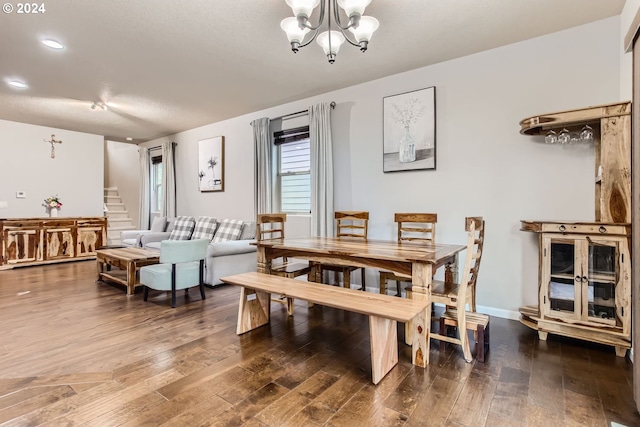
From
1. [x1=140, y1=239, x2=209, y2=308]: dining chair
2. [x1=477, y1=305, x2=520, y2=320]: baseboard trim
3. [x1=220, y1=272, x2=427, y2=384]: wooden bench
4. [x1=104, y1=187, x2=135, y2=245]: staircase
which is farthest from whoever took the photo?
[x1=104, y1=187, x2=135, y2=245]: staircase

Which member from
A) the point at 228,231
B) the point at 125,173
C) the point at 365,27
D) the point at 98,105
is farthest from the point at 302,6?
the point at 125,173

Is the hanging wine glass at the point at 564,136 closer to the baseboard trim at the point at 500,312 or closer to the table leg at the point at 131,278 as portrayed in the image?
the baseboard trim at the point at 500,312

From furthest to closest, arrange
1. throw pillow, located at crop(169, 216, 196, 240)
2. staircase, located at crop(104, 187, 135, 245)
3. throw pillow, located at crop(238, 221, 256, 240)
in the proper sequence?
staircase, located at crop(104, 187, 135, 245), throw pillow, located at crop(169, 216, 196, 240), throw pillow, located at crop(238, 221, 256, 240)

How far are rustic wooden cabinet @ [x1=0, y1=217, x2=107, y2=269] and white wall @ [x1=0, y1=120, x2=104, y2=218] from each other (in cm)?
63

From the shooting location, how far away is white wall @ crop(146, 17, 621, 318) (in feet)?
9.12

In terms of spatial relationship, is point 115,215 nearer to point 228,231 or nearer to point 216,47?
point 228,231

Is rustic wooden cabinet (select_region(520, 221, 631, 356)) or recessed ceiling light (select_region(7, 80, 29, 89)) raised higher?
recessed ceiling light (select_region(7, 80, 29, 89))

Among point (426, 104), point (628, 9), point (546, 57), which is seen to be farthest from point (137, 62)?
point (628, 9)

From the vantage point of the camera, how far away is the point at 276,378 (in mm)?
2002

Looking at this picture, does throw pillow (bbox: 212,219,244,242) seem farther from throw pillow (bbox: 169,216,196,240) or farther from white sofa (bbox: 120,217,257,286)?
throw pillow (bbox: 169,216,196,240)

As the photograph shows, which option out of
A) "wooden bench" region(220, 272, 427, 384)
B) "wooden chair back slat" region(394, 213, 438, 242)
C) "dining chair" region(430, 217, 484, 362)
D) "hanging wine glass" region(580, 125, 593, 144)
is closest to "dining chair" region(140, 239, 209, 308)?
"wooden bench" region(220, 272, 427, 384)

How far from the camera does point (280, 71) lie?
372 centimetres

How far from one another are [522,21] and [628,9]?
674mm

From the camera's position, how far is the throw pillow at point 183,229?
5.64 m
